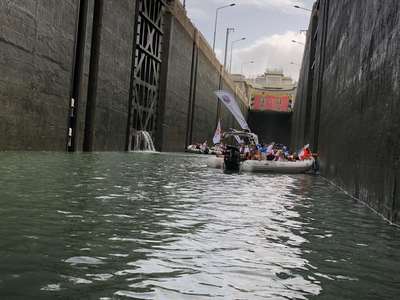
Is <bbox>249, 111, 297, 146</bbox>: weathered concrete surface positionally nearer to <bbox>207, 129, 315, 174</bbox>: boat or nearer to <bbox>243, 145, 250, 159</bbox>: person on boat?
<bbox>243, 145, 250, 159</bbox>: person on boat

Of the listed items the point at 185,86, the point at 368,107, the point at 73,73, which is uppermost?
the point at 185,86

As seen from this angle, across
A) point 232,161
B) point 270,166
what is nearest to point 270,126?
point 270,166

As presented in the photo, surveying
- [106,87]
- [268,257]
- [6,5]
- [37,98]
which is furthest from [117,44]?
[268,257]

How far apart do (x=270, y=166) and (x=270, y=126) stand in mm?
71671

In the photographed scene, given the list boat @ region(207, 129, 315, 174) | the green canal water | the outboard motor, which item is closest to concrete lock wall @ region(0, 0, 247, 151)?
boat @ region(207, 129, 315, 174)

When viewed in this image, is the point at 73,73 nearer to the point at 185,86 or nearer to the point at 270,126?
the point at 185,86

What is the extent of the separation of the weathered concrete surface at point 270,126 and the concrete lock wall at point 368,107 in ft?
235

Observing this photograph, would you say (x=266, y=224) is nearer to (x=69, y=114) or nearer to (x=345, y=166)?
(x=345, y=166)

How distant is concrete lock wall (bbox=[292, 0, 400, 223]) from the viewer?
880cm

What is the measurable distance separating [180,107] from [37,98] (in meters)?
24.2

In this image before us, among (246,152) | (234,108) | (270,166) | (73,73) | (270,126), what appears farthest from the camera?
(270,126)

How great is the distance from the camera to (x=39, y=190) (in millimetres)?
9555

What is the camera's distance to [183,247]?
5.74 meters

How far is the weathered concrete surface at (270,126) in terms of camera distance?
295 ft
